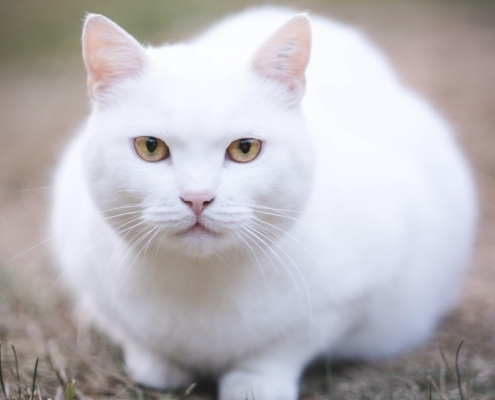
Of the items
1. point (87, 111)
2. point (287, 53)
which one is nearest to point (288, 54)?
point (287, 53)

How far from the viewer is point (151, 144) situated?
1615 mm

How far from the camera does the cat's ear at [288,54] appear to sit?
1.68 m

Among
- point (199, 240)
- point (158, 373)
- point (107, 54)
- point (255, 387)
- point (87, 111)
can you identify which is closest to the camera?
point (199, 240)

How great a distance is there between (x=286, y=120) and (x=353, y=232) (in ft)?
1.61

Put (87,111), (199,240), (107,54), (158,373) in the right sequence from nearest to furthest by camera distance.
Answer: (199,240) → (107,54) → (158,373) → (87,111)

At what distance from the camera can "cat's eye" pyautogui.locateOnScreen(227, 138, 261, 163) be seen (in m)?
1.62

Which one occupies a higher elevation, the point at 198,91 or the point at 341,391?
the point at 198,91

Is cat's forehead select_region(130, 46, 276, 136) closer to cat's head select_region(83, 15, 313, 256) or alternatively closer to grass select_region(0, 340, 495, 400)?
cat's head select_region(83, 15, 313, 256)

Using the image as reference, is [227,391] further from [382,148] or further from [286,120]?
[382,148]

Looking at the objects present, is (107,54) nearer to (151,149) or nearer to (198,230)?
(151,149)

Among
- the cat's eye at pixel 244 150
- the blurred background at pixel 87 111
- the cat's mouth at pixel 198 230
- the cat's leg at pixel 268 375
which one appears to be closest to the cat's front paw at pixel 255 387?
the cat's leg at pixel 268 375

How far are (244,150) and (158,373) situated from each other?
2.85 feet

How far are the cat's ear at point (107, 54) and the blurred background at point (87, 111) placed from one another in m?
0.46

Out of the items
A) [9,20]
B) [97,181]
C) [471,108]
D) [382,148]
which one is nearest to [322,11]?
[471,108]
